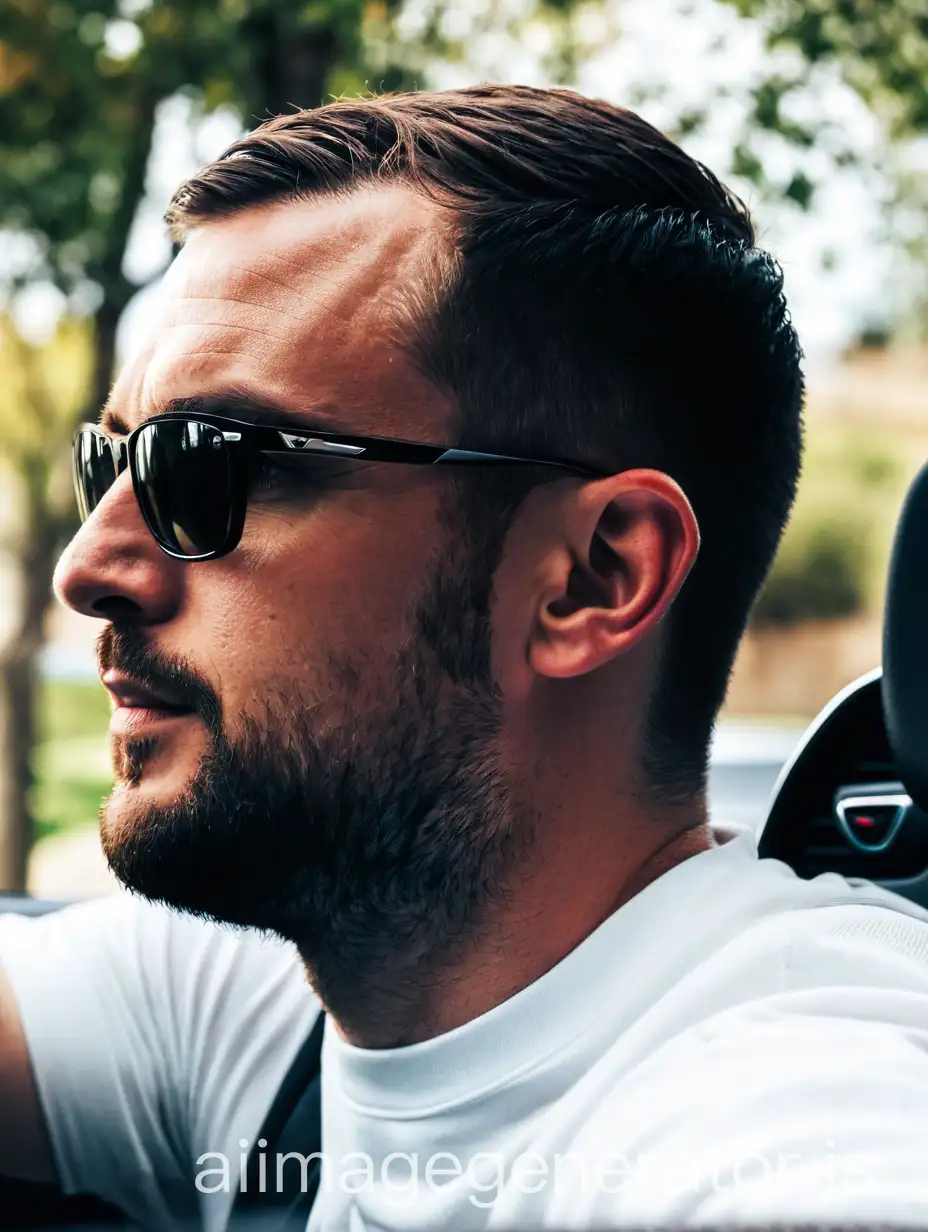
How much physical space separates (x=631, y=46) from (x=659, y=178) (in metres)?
2.59

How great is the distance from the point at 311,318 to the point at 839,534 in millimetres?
13353

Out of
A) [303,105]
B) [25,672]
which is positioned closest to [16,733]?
[25,672]

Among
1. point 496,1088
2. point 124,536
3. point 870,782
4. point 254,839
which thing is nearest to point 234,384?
point 124,536

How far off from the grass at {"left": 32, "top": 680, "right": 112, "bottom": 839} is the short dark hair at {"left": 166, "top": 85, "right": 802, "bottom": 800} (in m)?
4.87

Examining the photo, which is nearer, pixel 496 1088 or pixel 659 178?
pixel 496 1088

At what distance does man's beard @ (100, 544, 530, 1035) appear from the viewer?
5.08 feet

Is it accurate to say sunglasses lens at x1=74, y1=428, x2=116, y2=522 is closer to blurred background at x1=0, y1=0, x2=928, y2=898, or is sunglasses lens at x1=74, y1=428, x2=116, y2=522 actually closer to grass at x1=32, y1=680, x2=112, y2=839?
blurred background at x1=0, y1=0, x2=928, y2=898

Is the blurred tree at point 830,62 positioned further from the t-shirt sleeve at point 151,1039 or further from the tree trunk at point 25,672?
the tree trunk at point 25,672

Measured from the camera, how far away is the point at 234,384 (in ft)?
5.27

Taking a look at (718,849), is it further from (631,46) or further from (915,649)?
(631,46)

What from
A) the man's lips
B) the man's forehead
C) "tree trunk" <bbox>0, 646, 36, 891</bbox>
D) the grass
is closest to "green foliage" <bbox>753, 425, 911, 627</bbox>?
the grass

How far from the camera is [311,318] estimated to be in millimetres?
1621

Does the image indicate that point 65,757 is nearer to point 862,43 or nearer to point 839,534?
point 862,43

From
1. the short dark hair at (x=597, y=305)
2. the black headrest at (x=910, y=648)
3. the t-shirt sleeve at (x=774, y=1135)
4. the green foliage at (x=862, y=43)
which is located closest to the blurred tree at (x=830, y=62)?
the green foliage at (x=862, y=43)
